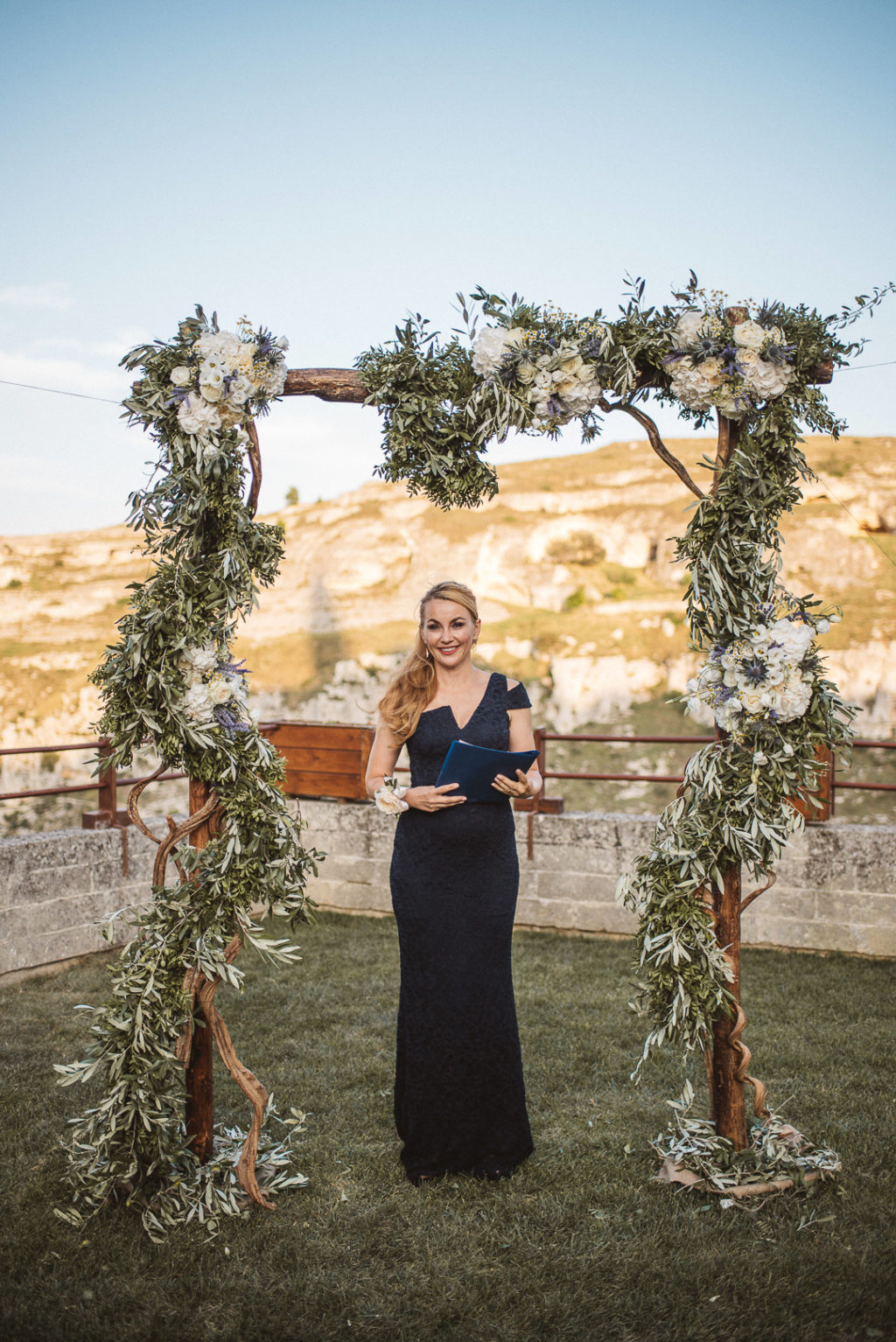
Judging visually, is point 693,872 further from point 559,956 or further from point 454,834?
point 559,956

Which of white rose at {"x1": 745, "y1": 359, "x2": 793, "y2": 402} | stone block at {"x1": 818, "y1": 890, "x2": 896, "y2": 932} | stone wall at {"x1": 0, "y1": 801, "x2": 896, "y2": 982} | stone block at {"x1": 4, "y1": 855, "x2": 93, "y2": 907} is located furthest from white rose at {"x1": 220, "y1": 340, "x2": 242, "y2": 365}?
stone block at {"x1": 818, "y1": 890, "x2": 896, "y2": 932}

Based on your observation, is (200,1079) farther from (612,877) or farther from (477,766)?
(612,877)

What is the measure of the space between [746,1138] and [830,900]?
292 cm

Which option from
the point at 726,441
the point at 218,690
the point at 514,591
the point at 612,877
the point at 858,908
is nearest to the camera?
the point at 218,690

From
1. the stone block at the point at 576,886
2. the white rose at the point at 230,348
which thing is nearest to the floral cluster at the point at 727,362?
the white rose at the point at 230,348

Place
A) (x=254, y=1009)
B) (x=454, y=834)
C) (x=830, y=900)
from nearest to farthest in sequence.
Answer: (x=454, y=834) → (x=254, y=1009) → (x=830, y=900)

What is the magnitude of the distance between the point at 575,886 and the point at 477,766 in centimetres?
370

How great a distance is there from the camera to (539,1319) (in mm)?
2607

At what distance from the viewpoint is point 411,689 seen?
3.59m

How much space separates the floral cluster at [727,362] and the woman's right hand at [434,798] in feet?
5.24

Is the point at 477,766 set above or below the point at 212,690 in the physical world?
below

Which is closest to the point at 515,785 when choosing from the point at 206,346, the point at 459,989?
the point at 459,989

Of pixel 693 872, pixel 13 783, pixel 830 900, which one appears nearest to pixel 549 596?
pixel 13 783

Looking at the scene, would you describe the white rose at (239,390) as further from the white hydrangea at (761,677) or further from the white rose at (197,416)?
the white hydrangea at (761,677)
